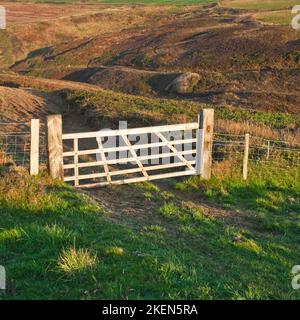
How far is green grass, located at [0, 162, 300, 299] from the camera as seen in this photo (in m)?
6.71

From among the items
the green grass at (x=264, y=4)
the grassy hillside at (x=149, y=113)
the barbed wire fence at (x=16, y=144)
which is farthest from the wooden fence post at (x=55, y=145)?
the green grass at (x=264, y=4)

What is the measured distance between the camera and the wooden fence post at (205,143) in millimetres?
13852

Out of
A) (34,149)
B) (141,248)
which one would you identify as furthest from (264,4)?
(141,248)

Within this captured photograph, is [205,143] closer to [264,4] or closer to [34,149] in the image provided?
[34,149]

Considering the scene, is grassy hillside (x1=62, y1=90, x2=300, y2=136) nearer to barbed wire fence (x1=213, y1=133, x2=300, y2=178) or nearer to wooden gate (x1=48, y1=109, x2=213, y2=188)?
barbed wire fence (x1=213, y1=133, x2=300, y2=178)

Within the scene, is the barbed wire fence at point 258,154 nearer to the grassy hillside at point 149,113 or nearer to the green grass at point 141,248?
the green grass at point 141,248

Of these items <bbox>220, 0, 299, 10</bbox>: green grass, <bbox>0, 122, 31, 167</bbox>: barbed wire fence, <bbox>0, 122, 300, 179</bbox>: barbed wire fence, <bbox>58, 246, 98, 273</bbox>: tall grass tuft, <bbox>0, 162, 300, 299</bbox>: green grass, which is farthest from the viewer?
<bbox>220, 0, 299, 10</bbox>: green grass

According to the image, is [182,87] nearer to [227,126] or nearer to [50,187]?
[227,126]

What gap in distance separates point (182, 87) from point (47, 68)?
809 inches

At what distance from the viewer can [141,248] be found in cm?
809

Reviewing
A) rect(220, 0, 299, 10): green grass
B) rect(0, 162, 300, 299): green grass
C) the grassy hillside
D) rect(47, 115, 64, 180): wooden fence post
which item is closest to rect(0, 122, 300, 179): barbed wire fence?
rect(47, 115, 64, 180): wooden fence post

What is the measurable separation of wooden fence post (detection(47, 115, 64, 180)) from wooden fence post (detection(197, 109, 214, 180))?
3.85 m

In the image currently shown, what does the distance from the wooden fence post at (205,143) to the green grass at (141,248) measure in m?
1.16
